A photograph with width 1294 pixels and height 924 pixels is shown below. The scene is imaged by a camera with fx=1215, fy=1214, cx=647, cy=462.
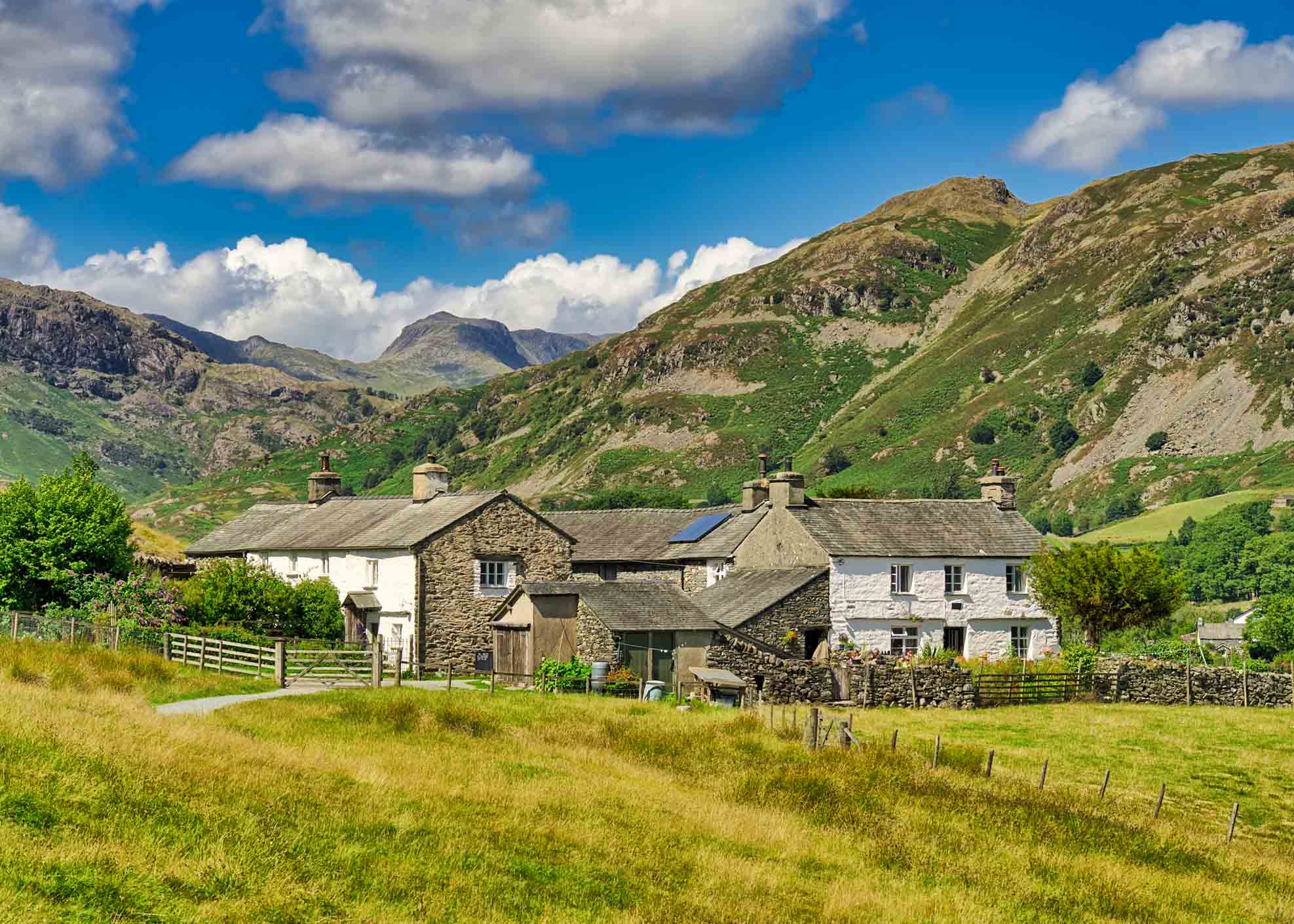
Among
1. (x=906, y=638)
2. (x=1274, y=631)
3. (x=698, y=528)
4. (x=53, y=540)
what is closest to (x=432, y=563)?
(x=53, y=540)

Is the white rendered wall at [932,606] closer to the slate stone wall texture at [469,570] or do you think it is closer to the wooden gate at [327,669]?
the slate stone wall texture at [469,570]

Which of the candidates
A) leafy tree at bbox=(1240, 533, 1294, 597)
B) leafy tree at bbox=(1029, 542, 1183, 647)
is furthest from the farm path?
leafy tree at bbox=(1240, 533, 1294, 597)

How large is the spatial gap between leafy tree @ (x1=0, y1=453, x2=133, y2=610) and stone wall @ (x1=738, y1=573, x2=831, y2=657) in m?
27.3

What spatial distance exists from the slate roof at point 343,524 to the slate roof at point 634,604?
336 inches

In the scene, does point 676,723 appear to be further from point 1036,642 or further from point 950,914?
point 1036,642

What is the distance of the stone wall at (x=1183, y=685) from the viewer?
49719mm

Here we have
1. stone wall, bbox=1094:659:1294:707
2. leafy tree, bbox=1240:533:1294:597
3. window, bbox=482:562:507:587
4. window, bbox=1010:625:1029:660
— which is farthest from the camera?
leafy tree, bbox=1240:533:1294:597

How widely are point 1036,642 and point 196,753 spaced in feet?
155

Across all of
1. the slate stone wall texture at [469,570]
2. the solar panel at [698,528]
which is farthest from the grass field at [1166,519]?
the slate stone wall texture at [469,570]

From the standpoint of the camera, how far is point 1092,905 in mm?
18688

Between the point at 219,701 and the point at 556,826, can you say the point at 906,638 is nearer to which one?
the point at 219,701

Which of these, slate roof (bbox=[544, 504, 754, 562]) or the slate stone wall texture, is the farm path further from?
slate roof (bbox=[544, 504, 754, 562])

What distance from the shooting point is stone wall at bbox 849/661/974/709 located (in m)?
46.0

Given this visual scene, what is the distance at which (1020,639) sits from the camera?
5903cm
